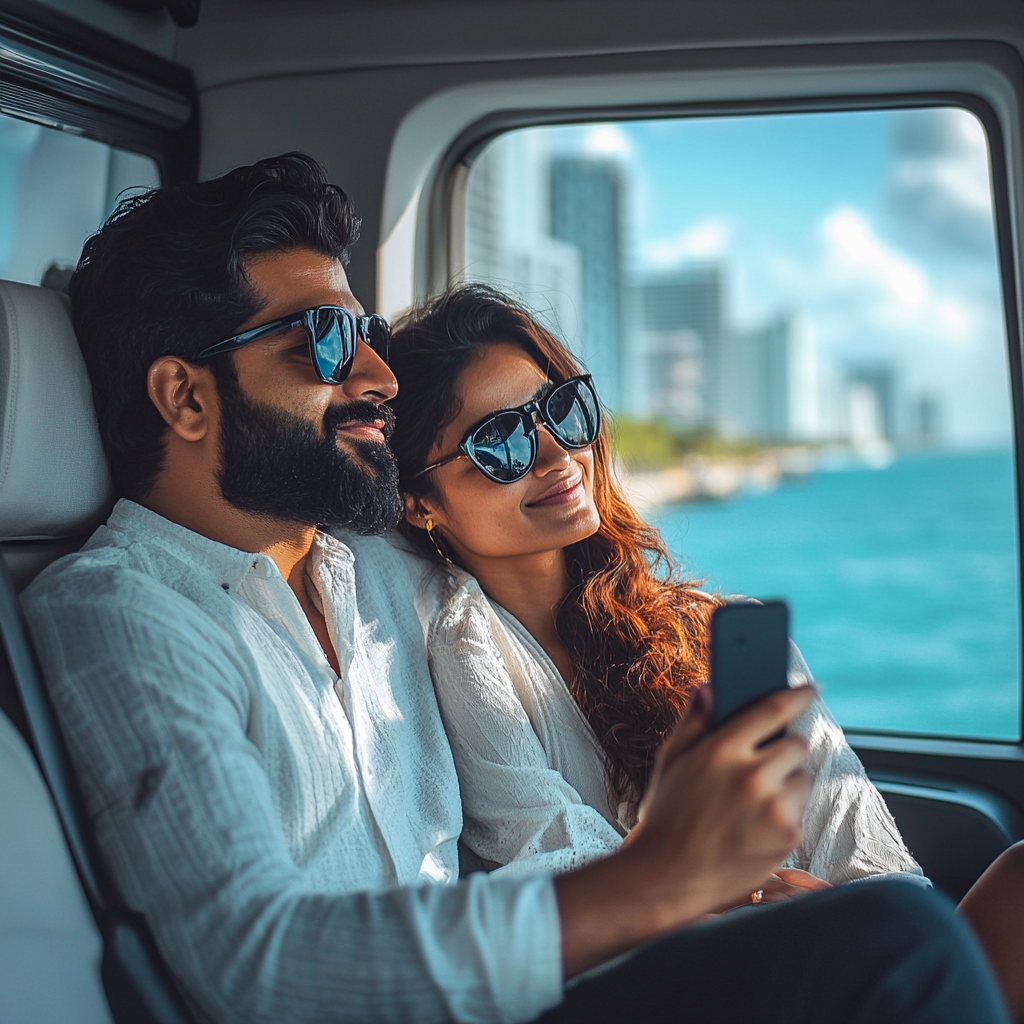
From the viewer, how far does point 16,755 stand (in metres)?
1.17

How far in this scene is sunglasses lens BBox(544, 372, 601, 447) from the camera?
6.16 feet

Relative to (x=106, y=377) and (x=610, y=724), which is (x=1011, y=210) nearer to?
(x=610, y=724)

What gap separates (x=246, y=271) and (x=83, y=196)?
0.68 metres

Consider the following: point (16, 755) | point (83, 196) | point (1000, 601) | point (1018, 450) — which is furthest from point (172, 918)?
point (1000, 601)

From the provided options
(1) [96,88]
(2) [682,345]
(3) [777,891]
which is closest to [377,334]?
(1) [96,88]

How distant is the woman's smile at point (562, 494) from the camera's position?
1.86 m

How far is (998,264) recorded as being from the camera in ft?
A: 7.07

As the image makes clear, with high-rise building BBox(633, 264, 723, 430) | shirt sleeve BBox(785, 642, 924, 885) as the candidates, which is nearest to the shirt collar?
shirt sleeve BBox(785, 642, 924, 885)

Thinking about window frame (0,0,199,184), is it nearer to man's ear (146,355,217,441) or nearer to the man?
the man

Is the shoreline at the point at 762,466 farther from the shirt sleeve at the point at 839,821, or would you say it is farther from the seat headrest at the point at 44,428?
the seat headrest at the point at 44,428

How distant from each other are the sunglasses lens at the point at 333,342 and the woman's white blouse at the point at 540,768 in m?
0.48

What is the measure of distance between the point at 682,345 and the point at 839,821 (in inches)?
1539

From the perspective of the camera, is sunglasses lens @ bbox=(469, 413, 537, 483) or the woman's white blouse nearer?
the woman's white blouse

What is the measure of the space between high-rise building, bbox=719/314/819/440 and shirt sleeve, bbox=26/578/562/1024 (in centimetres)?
3752
